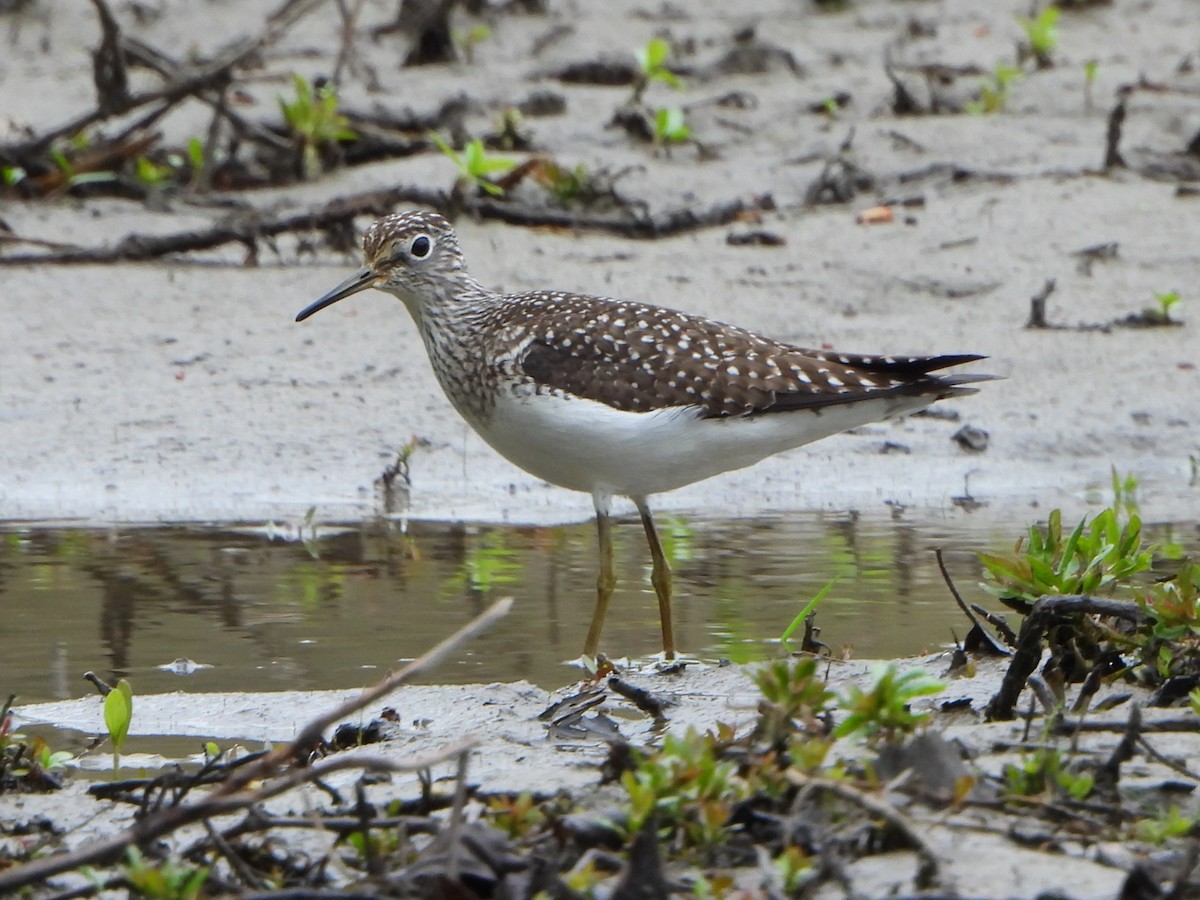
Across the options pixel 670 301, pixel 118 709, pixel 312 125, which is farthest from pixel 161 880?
pixel 312 125

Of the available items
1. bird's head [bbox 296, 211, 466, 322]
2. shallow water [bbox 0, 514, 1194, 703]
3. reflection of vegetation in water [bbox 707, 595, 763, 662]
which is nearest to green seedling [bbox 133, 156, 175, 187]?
shallow water [bbox 0, 514, 1194, 703]

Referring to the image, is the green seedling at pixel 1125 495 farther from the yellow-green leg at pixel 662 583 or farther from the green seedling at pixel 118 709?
the green seedling at pixel 118 709

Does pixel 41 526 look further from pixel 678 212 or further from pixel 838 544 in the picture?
pixel 678 212

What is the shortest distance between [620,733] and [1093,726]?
1.27 metres

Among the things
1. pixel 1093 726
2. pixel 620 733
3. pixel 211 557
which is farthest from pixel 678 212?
pixel 1093 726

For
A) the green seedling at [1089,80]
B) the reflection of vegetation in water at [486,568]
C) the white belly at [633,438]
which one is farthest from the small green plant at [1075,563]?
the green seedling at [1089,80]

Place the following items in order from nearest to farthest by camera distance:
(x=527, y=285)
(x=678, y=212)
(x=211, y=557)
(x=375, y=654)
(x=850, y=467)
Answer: (x=375, y=654), (x=211, y=557), (x=850, y=467), (x=527, y=285), (x=678, y=212)

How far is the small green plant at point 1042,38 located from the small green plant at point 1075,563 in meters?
8.65

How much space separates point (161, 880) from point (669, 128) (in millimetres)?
8722

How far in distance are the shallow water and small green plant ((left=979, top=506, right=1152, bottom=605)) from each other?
849 mm

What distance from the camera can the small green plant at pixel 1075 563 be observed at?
14.8ft

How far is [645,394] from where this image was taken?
602 centimetres

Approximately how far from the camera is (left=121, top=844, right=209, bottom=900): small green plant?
128 inches

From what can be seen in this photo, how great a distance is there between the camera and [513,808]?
3557mm
